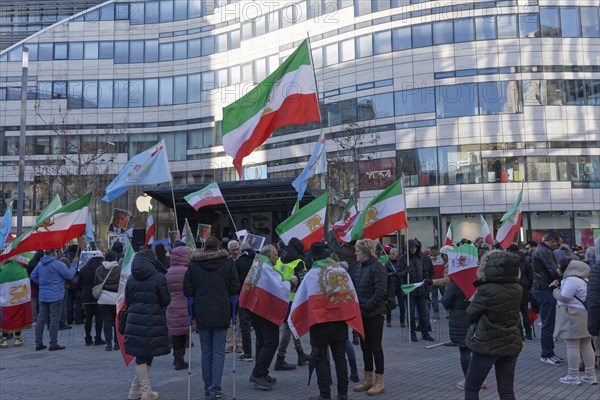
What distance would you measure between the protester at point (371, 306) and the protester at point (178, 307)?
308cm

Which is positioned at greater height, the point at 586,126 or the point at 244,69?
the point at 244,69

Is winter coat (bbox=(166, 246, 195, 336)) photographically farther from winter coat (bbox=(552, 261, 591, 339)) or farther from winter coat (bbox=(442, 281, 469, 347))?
winter coat (bbox=(552, 261, 591, 339))

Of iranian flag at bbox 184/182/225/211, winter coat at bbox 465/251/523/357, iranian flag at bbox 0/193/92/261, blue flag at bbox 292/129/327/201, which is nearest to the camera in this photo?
winter coat at bbox 465/251/523/357

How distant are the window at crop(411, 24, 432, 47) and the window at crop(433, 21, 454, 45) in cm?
41

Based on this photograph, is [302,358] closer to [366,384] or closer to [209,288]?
[366,384]

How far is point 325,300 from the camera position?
282 inches

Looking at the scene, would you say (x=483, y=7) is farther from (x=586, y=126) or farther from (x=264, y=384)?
(x=264, y=384)

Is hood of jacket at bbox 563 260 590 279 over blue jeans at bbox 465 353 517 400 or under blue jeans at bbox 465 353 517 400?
over

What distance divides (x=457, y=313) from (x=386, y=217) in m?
3.94

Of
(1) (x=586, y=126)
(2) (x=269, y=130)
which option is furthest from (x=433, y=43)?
(2) (x=269, y=130)

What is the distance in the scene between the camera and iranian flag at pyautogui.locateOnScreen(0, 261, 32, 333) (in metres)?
12.2

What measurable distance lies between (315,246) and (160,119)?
142 feet

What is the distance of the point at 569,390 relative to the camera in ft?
26.0

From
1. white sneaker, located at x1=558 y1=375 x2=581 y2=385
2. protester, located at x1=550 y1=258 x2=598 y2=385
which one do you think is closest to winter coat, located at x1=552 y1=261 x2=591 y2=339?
protester, located at x1=550 y1=258 x2=598 y2=385
